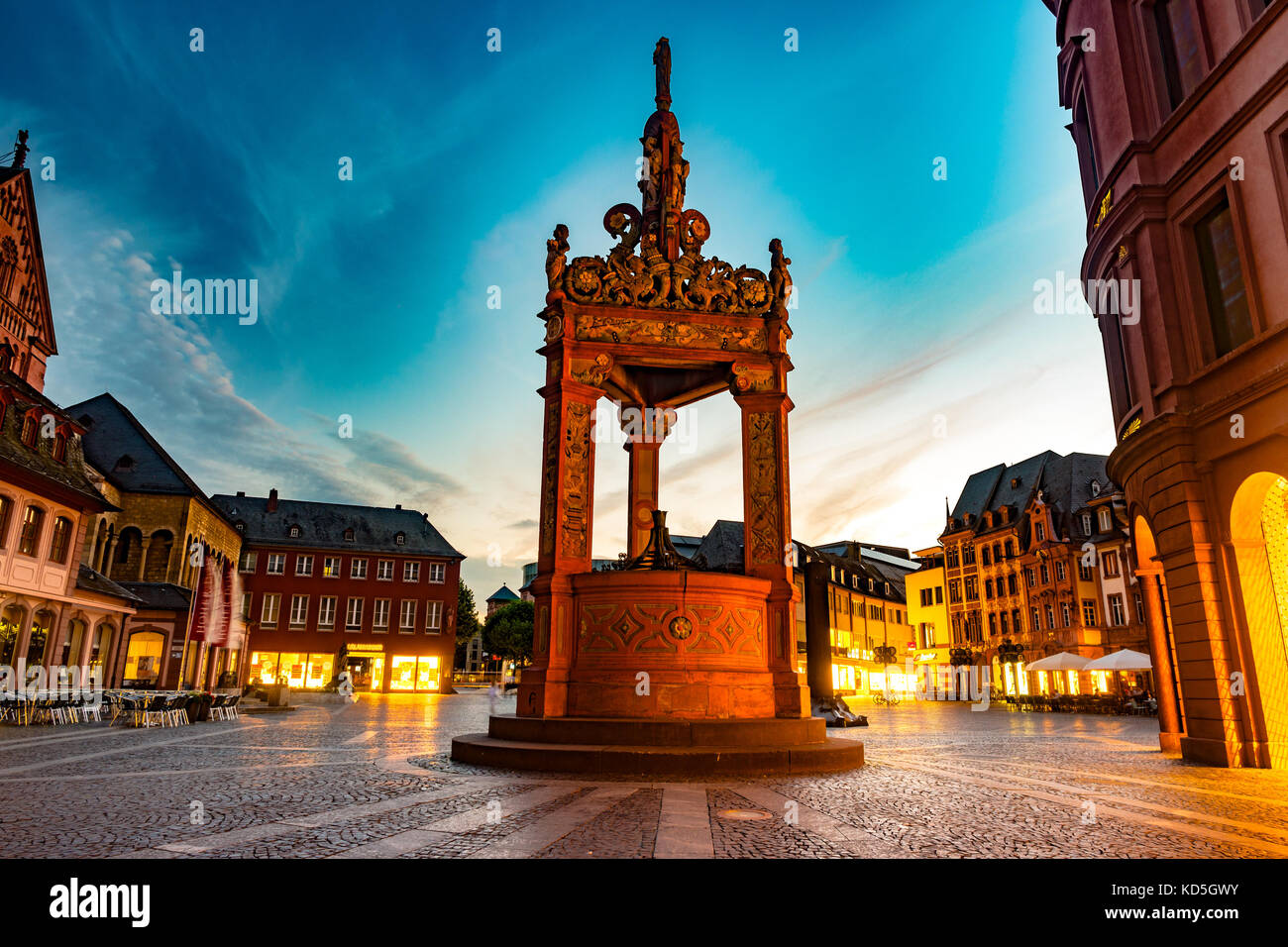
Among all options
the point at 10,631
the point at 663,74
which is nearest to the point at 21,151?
the point at 10,631

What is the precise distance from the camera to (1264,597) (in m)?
11.2

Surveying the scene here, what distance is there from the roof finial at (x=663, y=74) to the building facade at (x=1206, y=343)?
8187mm

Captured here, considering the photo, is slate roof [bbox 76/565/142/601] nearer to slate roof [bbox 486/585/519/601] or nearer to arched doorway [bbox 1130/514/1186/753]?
arched doorway [bbox 1130/514/1186/753]

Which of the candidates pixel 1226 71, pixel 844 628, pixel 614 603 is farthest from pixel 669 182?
pixel 844 628

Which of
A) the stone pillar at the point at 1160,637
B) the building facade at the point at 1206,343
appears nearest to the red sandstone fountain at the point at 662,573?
the building facade at the point at 1206,343

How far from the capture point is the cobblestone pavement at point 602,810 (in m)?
4.47

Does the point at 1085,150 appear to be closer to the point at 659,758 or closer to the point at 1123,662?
the point at 1123,662

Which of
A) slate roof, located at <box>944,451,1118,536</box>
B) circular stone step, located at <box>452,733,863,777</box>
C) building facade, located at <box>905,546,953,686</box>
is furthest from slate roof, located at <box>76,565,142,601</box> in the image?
building facade, located at <box>905,546,953,686</box>

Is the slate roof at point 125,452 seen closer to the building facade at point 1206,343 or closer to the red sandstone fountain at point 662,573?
the red sandstone fountain at point 662,573


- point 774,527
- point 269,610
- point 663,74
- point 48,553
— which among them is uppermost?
point 663,74

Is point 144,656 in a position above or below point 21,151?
below

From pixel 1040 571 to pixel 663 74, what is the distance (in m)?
48.6
